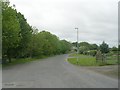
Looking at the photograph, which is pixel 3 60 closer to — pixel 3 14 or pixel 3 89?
pixel 3 14

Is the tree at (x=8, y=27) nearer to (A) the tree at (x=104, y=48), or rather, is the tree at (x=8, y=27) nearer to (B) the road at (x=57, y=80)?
(B) the road at (x=57, y=80)

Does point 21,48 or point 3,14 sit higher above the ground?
point 3,14

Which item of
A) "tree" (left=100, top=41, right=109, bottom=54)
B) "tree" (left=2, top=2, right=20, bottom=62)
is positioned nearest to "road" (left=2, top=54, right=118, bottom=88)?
"tree" (left=2, top=2, right=20, bottom=62)

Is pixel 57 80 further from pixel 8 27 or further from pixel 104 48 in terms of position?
pixel 104 48

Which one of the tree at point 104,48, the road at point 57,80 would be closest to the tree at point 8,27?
the road at point 57,80

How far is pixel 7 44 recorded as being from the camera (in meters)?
40.6

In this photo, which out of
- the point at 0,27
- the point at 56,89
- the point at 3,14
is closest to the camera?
the point at 56,89

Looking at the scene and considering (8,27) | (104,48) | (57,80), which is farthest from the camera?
(104,48)

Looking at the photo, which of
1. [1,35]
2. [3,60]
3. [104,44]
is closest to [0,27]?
[1,35]

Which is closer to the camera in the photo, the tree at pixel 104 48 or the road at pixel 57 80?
the road at pixel 57 80

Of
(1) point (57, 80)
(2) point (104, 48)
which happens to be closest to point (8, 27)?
(1) point (57, 80)

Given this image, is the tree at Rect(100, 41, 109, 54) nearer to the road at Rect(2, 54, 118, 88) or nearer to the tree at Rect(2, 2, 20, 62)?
the tree at Rect(2, 2, 20, 62)

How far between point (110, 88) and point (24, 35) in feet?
133

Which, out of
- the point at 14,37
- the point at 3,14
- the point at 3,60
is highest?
the point at 3,14
